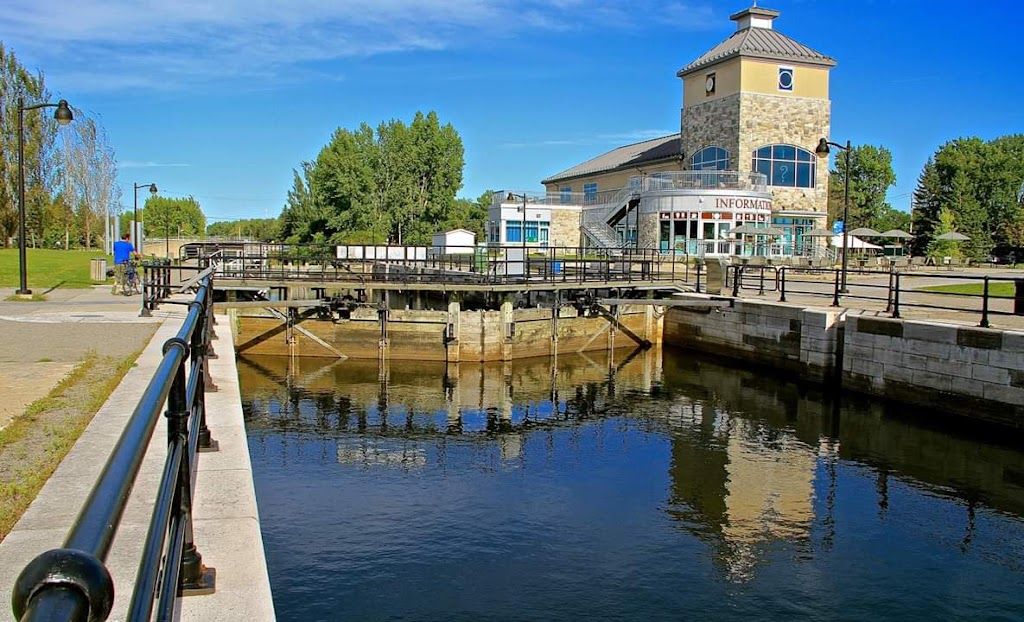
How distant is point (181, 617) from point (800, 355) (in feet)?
75.5

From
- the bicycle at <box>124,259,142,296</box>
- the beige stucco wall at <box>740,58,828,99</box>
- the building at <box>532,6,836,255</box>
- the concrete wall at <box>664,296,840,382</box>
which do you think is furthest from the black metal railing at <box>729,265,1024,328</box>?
the bicycle at <box>124,259,142,296</box>

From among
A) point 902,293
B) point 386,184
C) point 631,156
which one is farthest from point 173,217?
point 902,293

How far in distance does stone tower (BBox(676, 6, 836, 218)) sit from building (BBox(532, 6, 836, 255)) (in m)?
0.06

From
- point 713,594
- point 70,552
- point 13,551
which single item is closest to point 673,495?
point 713,594

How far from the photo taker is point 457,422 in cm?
1962

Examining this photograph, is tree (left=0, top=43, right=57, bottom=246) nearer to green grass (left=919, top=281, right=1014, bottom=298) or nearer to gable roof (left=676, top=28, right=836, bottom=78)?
gable roof (left=676, top=28, right=836, bottom=78)

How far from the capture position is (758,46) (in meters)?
48.5

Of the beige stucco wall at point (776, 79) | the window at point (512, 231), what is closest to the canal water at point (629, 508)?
the beige stucco wall at point (776, 79)

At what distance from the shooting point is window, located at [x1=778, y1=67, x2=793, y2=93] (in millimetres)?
48656

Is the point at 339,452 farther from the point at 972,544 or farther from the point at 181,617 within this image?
the point at 181,617

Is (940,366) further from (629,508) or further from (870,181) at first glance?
(870,181)

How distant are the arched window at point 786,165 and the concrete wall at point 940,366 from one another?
2865 cm

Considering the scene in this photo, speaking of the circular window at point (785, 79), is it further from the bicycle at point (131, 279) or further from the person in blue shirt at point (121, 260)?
the bicycle at point (131, 279)

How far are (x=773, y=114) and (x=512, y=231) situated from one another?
18.1 meters
